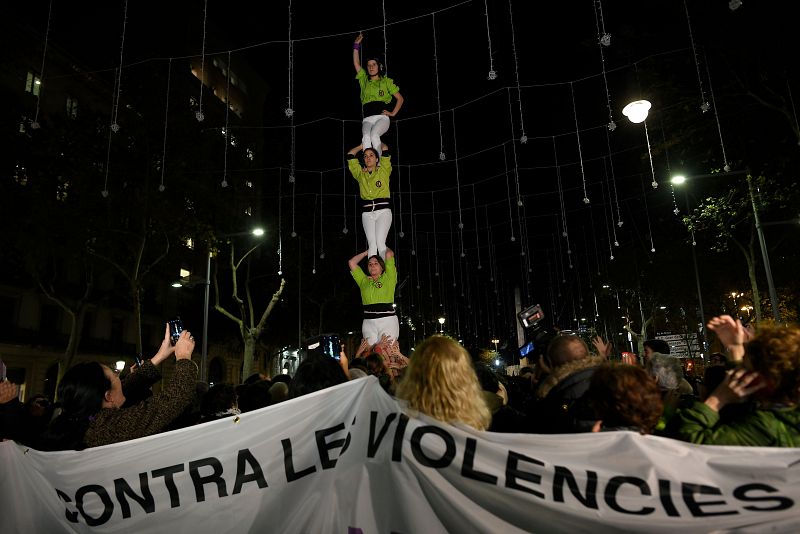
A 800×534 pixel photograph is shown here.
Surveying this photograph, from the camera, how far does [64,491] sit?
3986mm

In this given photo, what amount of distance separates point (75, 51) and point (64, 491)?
134 ft

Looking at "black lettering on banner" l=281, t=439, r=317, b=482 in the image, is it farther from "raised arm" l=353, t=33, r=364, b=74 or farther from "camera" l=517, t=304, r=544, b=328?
"raised arm" l=353, t=33, r=364, b=74

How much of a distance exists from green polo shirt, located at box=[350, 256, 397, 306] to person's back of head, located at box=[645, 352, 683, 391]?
7.24 metres

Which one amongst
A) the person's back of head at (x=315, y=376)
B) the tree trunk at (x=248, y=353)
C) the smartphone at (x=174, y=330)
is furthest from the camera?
the tree trunk at (x=248, y=353)

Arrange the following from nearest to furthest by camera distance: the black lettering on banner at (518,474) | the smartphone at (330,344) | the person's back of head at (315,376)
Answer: the black lettering on banner at (518,474) < the person's back of head at (315,376) < the smartphone at (330,344)

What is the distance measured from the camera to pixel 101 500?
12.8ft

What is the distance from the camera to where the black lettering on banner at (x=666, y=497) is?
3.05 m

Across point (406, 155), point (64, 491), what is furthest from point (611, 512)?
point (406, 155)

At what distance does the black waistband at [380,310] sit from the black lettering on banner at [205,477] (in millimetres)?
9023

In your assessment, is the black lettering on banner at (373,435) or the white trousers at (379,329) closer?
the black lettering on banner at (373,435)

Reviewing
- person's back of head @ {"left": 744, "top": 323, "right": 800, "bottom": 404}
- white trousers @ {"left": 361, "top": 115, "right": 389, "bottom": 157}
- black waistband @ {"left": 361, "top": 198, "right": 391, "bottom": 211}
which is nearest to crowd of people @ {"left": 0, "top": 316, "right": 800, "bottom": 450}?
person's back of head @ {"left": 744, "top": 323, "right": 800, "bottom": 404}

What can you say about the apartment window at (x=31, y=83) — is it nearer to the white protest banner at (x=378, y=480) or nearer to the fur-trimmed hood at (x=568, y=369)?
the white protest banner at (x=378, y=480)

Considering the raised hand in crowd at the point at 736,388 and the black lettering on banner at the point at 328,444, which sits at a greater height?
the raised hand in crowd at the point at 736,388

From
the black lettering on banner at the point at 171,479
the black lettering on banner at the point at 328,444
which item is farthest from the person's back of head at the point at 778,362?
the black lettering on banner at the point at 171,479
